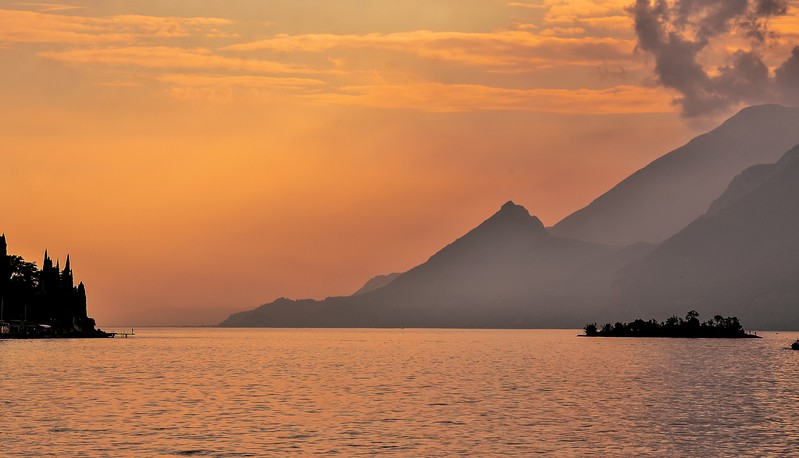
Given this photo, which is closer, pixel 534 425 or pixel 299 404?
pixel 534 425

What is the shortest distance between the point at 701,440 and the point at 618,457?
13.7 m

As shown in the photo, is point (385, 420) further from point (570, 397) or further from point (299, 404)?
point (570, 397)

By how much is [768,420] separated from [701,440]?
58.7 feet

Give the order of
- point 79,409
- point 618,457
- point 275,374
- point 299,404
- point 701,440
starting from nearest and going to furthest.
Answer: point 618,457 → point 701,440 → point 79,409 → point 299,404 → point 275,374

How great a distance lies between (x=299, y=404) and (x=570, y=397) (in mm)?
31117

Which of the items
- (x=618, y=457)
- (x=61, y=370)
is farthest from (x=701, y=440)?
(x=61, y=370)

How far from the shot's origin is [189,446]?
75.6 meters

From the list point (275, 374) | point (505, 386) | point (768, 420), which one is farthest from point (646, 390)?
point (275, 374)

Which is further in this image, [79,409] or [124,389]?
[124,389]

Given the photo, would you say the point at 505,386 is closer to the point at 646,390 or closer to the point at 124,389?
the point at 646,390

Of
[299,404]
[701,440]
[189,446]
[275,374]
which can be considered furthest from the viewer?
[275,374]

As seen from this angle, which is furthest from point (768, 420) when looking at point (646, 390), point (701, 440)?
point (646, 390)

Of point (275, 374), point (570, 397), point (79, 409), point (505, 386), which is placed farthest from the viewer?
point (275, 374)

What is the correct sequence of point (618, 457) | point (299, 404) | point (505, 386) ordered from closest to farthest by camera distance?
point (618, 457) < point (299, 404) < point (505, 386)
